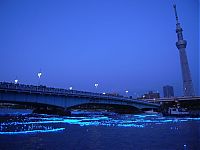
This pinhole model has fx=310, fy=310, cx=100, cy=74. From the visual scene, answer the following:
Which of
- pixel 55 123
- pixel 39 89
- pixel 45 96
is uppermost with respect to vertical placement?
pixel 39 89

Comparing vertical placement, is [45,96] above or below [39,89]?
below

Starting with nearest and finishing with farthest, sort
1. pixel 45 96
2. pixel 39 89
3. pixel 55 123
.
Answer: pixel 55 123 < pixel 39 89 < pixel 45 96

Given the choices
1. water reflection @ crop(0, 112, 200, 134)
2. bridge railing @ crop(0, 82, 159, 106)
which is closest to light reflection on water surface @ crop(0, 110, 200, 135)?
water reflection @ crop(0, 112, 200, 134)

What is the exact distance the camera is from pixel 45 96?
77.6 meters

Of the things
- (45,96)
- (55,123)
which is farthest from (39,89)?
(55,123)

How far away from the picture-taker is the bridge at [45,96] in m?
67.0

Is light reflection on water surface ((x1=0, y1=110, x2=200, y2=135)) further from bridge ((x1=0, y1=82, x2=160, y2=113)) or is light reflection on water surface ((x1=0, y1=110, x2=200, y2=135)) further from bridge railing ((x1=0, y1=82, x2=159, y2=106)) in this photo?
bridge railing ((x1=0, y1=82, x2=159, y2=106))

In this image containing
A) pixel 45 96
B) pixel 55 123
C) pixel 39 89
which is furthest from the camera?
pixel 45 96

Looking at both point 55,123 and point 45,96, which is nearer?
point 55,123

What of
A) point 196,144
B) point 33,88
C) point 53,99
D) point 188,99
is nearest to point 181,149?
point 196,144

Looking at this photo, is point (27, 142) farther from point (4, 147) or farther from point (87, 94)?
point (87, 94)

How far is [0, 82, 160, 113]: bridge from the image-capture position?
6700 centimetres

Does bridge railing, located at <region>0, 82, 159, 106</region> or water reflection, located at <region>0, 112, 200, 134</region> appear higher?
bridge railing, located at <region>0, 82, 159, 106</region>

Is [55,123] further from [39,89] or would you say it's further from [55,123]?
[39,89]
